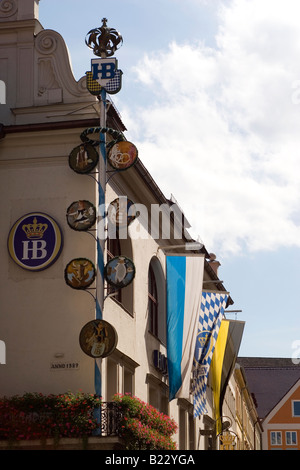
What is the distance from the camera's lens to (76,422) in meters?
21.0

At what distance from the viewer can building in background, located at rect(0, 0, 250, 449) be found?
22.8 m

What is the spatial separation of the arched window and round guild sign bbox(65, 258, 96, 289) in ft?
25.5

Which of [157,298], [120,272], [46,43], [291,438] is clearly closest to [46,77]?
[46,43]

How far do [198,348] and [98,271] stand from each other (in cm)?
938

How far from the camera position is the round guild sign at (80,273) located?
22.1m

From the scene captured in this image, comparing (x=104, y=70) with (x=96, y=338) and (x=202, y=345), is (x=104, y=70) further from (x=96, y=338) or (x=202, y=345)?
(x=202, y=345)

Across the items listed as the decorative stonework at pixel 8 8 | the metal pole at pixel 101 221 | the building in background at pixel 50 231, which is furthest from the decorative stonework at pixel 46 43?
the metal pole at pixel 101 221

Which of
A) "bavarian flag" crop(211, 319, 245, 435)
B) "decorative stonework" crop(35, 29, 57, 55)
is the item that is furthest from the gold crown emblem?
"bavarian flag" crop(211, 319, 245, 435)

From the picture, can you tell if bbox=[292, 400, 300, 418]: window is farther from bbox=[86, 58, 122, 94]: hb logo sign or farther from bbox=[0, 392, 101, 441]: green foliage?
bbox=[86, 58, 122, 94]: hb logo sign

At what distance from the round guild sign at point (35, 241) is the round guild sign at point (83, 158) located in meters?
1.60

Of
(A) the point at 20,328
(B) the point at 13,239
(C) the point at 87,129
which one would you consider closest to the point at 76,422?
(A) the point at 20,328

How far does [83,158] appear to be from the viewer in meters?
23.2

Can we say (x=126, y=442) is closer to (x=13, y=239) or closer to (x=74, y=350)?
(x=74, y=350)

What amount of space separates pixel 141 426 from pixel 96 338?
264cm
